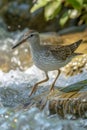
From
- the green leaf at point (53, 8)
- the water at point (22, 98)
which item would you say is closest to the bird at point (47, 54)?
the water at point (22, 98)

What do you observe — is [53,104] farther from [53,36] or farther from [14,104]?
[53,36]

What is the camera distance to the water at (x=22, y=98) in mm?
6900

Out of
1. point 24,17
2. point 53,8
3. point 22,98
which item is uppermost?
point 24,17

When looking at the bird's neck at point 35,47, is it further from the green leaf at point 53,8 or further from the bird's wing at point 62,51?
the green leaf at point 53,8

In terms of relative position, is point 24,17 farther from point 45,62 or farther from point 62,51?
point 45,62

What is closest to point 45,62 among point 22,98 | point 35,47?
point 35,47

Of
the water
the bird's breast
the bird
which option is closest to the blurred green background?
the water

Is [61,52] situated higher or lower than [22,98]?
higher

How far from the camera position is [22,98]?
752cm

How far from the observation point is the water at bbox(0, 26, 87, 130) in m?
6.90

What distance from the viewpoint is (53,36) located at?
1080cm

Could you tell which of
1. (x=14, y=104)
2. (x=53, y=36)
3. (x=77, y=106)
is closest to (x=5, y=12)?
(x=53, y=36)

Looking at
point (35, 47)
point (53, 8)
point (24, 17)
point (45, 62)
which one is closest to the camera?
point (45, 62)

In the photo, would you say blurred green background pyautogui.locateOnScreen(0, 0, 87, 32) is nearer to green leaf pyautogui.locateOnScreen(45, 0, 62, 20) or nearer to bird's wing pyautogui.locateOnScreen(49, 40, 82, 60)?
green leaf pyautogui.locateOnScreen(45, 0, 62, 20)
